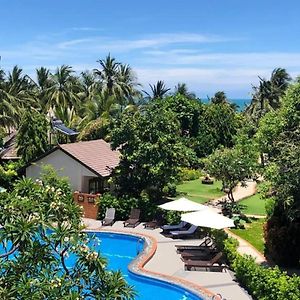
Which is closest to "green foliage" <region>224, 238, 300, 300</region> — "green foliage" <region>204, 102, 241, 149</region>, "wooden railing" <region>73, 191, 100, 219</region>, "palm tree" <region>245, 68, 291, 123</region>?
"wooden railing" <region>73, 191, 100, 219</region>

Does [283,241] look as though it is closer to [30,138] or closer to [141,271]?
[141,271]

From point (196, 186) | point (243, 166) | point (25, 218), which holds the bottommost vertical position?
point (196, 186)

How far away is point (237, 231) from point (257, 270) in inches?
362

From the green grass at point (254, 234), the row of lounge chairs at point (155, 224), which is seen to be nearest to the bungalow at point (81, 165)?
the row of lounge chairs at point (155, 224)

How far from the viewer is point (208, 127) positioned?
177 ft

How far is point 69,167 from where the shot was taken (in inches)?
1292

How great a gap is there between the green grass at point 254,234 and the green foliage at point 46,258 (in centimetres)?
1680

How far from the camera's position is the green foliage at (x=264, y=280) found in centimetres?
1461

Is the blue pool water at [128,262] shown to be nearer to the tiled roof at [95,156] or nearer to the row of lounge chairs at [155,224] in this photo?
the row of lounge chairs at [155,224]

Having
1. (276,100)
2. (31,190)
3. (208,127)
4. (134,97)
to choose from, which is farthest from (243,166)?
(276,100)

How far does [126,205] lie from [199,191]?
36.6 feet

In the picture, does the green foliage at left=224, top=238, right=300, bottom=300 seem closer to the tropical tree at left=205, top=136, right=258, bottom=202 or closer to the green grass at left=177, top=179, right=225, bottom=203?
the tropical tree at left=205, top=136, right=258, bottom=202

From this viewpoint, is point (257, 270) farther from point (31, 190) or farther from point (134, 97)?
point (134, 97)

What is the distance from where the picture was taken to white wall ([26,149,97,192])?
32.4 m
